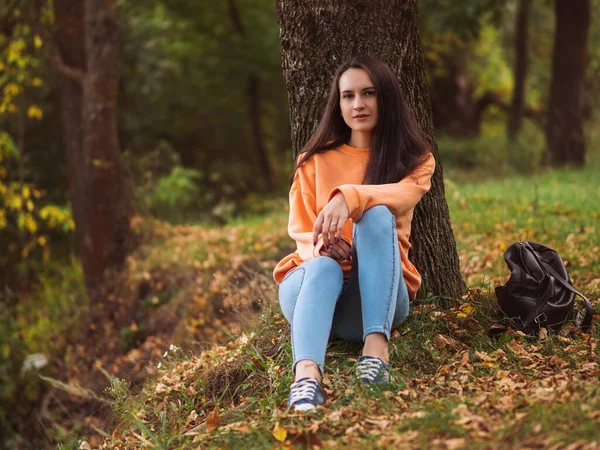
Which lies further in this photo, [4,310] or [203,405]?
[4,310]

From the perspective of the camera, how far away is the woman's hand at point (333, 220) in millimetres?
3533

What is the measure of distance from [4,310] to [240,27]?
8093 millimetres

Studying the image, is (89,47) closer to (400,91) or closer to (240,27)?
(400,91)

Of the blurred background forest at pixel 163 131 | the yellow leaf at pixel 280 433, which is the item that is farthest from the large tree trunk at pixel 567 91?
the yellow leaf at pixel 280 433

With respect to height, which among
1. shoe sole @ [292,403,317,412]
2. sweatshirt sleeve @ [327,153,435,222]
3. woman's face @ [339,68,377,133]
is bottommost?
shoe sole @ [292,403,317,412]

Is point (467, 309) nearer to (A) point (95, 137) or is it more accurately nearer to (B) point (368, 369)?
(B) point (368, 369)

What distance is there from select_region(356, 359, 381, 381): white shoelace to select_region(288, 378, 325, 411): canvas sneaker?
0.71ft

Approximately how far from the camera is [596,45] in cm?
1789

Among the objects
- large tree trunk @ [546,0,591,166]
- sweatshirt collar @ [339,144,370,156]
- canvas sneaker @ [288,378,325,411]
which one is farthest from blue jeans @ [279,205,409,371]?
large tree trunk @ [546,0,591,166]

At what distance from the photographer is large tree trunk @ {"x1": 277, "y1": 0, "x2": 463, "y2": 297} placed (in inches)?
166

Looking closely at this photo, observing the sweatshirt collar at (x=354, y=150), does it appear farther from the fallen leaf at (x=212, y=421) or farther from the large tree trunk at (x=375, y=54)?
the fallen leaf at (x=212, y=421)

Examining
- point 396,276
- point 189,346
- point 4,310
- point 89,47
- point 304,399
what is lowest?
point 4,310

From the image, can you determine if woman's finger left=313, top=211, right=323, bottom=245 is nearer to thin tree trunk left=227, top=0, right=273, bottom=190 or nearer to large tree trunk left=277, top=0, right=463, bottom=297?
large tree trunk left=277, top=0, right=463, bottom=297

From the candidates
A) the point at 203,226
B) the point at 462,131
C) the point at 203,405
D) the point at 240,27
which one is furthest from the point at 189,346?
the point at 462,131
